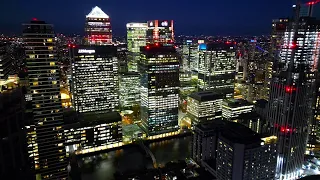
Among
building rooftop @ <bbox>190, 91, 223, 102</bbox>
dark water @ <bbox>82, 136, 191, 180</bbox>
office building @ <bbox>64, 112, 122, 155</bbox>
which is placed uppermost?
building rooftop @ <bbox>190, 91, 223, 102</bbox>

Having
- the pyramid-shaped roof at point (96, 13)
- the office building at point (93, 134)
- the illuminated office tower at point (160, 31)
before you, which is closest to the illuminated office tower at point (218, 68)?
the illuminated office tower at point (160, 31)

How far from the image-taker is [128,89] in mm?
81875

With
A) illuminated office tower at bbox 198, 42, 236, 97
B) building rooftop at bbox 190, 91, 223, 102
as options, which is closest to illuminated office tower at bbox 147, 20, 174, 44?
illuminated office tower at bbox 198, 42, 236, 97

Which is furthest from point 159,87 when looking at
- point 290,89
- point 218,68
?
point 218,68

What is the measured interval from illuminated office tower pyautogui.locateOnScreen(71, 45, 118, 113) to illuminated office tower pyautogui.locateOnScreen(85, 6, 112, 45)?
94.2 feet

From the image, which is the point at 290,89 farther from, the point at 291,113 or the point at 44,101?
the point at 44,101

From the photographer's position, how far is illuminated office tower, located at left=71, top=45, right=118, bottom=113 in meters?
62.8

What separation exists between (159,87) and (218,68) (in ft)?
108

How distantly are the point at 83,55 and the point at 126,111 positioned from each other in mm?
23644

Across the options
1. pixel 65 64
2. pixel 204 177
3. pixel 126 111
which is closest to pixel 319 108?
pixel 204 177

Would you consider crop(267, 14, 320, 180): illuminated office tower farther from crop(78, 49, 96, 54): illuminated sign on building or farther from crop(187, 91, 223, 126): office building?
crop(78, 49, 96, 54): illuminated sign on building

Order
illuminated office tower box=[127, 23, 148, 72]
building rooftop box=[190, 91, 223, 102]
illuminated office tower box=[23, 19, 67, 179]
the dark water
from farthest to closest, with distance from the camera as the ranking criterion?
1. illuminated office tower box=[127, 23, 148, 72]
2. building rooftop box=[190, 91, 223, 102]
3. the dark water
4. illuminated office tower box=[23, 19, 67, 179]

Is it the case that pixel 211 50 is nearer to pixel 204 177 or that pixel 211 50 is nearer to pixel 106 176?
pixel 204 177

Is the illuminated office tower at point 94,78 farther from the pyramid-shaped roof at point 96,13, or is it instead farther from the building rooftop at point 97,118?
the pyramid-shaped roof at point 96,13
